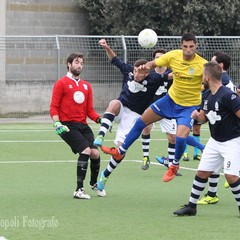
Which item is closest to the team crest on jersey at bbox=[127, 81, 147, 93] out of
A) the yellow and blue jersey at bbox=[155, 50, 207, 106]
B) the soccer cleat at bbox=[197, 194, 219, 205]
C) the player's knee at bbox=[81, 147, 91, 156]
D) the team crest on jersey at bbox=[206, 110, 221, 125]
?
the yellow and blue jersey at bbox=[155, 50, 207, 106]

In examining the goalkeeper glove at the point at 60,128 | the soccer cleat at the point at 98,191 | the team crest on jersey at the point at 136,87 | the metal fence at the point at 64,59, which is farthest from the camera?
the metal fence at the point at 64,59

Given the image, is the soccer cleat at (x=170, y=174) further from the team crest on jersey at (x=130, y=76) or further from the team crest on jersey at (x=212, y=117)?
the team crest on jersey at (x=130, y=76)

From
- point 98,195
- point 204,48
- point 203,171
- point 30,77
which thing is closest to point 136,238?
point 203,171

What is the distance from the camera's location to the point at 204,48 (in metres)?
31.0

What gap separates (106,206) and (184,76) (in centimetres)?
249

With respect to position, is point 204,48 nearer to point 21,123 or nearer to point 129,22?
point 129,22

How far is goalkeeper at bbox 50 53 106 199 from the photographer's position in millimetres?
12789

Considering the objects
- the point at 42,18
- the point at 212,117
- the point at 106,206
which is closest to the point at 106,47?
the point at 106,206

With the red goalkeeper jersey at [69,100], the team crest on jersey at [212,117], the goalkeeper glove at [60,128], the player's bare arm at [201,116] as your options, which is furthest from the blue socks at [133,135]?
the team crest on jersey at [212,117]

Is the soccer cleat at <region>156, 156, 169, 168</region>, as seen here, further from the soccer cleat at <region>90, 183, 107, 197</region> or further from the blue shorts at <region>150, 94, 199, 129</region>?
the soccer cleat at <region>90, 183, 107, 197</region>

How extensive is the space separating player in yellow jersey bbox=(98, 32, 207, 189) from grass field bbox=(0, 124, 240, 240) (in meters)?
0.82

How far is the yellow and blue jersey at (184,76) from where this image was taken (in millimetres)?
13180

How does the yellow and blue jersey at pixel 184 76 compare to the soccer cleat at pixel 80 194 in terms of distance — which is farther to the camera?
the yellow and blue jersey at pixel 184 76

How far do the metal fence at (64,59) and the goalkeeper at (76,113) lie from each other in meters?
17.2
